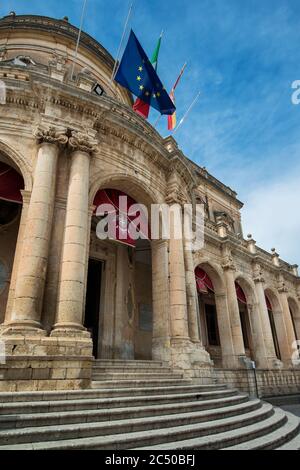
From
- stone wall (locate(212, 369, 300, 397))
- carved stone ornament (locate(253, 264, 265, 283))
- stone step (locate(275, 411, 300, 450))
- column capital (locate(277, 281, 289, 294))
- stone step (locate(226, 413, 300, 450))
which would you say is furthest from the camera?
column capital (locate(277, 281, 289, 294))

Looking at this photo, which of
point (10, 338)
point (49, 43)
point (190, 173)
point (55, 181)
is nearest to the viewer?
point (10, 338)

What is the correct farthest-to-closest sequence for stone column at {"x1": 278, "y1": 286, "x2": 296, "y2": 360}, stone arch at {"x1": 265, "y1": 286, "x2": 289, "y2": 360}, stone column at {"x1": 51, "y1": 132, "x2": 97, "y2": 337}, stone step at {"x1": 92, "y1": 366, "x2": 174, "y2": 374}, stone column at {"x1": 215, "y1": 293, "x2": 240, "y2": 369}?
1. stone arch at {"x1": 265, "y1": 286, "x2": 289, "y2": 360}
2. stone column at {"x1": 278, "y1": 286, "x2": 296, "y2": 360}
3. stone column at {"x1": 215, "y1": 293, "x2": 240, "y2": 369}
4. stone step at {"x1": 92, "y1": 366, "x2": 174, "y2": 374}
5. stone column at {"x1": 51, "y1": 132, "x2": 97, "y2": 337}

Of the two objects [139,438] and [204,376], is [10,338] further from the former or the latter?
[204,376]

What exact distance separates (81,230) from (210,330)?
13.8 metres

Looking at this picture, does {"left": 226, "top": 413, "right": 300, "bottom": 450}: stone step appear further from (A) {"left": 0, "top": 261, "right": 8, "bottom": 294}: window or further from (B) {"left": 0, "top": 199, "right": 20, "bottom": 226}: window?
(B) {"left": 0, "top": 199, "right": 20, "bottom": 226}: window

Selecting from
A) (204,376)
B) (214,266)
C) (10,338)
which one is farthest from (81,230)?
(214,266)

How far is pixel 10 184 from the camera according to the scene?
8.86 meters

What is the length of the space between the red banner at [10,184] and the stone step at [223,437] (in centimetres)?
713

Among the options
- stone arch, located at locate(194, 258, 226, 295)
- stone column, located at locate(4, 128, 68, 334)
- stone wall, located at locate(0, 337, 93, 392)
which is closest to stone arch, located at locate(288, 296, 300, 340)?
stone arch, located at locate(194, 258, 226, 295)

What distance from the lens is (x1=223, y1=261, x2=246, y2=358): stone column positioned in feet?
50.8

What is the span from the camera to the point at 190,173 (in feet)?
42.2

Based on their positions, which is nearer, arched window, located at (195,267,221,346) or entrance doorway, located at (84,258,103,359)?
entrance doorway, located at (84,258,103,359)

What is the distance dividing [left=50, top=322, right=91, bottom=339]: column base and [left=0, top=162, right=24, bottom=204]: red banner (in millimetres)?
3979

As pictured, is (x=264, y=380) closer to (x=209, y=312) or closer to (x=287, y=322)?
(x=209, y=312)
